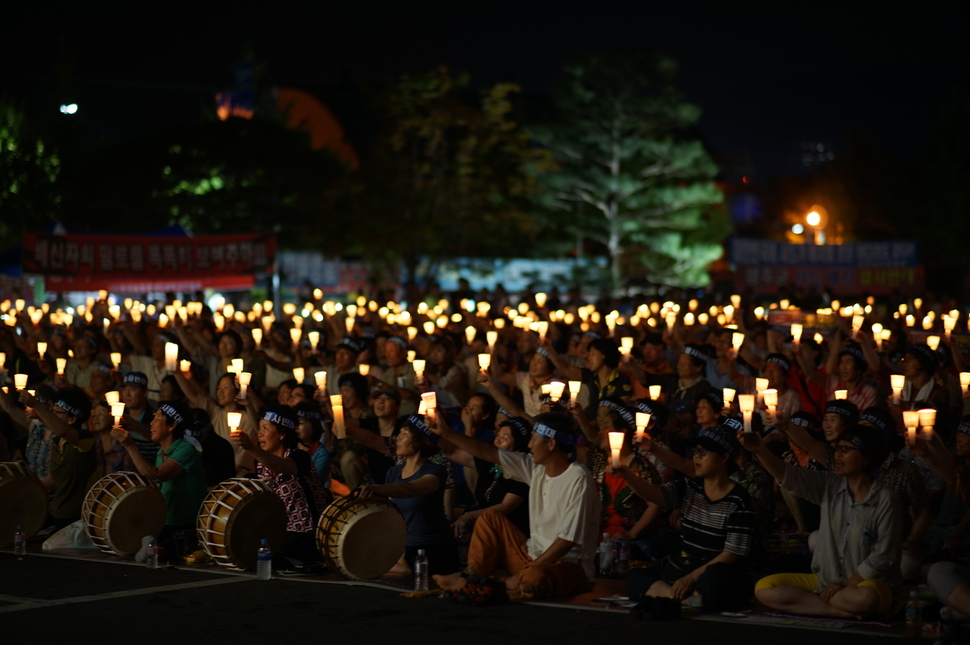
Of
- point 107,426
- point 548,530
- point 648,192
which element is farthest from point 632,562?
point 648,192

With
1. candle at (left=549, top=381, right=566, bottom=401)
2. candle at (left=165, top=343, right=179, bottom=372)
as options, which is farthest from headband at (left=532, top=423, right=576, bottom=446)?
candle at (left=165, top=343, right=179, bottom=372)

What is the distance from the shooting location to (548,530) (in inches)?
311

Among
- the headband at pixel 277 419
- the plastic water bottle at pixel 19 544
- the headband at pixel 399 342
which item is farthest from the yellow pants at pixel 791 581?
the headband at pixel 399 342

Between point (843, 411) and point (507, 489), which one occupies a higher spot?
point (843, 411)

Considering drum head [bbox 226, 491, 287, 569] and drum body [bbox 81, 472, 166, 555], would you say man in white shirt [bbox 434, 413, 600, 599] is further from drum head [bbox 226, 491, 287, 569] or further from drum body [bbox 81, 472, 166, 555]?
drum body [bbox 81, 472, 166, 555]

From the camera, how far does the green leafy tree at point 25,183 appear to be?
33688mm

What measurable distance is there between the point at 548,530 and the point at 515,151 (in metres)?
22.5

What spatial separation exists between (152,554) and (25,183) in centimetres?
2770

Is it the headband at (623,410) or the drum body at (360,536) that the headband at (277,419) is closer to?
the drum body at (360,536)

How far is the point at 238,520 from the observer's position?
8.32 meters

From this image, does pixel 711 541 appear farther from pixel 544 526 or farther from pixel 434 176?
pixel 434 176

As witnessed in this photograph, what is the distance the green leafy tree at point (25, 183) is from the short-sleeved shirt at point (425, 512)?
1105 inches

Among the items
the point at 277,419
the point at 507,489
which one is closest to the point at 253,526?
the point at 277,419

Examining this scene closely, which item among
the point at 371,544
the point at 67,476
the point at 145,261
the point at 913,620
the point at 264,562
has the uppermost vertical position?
the point at 145,261
